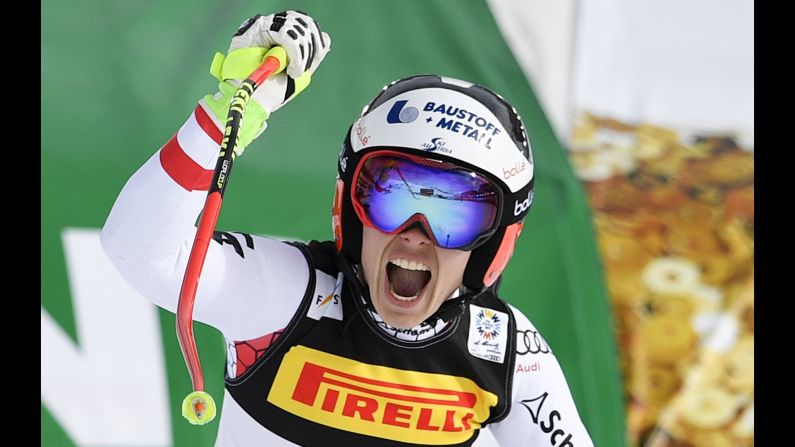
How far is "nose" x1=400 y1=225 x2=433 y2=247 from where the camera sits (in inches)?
75.8

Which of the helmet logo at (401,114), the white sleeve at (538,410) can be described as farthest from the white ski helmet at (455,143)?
the white sleeve at (538,410)

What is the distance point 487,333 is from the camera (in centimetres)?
212

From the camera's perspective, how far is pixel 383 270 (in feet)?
6.45

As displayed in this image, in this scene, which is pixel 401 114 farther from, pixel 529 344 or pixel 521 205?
pixel 529 344

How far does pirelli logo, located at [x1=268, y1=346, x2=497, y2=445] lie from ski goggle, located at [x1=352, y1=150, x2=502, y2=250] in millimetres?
308

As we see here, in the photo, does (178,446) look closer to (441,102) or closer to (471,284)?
(471,284)

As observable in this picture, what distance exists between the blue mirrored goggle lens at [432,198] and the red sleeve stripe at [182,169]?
35 centimetres

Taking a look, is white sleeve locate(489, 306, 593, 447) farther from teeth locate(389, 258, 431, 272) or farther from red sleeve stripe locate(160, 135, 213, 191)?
red sleeve stripe locate(160, 135, 213, 191)

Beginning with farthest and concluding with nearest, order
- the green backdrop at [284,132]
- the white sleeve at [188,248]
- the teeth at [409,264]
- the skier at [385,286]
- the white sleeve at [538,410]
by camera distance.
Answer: the green backdrop at [284,132] < the white sleeve at [538,410] < the teeth at [409,264] < the skier at [385,286] < the white sleeve at [188,248]

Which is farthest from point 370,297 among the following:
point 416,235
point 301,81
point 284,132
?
point 284,132

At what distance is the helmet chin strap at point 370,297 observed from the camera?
2043 millimetres

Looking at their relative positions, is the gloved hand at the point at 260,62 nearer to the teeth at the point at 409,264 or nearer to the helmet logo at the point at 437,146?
the helmet logo at the point at 437,146

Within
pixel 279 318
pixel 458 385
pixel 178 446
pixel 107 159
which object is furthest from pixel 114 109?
pixel 458 385

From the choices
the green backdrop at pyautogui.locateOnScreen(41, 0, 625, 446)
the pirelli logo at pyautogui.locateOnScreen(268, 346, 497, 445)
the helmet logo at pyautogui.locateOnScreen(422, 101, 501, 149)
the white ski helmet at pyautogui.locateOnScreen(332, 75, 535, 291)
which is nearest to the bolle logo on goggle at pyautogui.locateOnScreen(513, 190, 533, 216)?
the white ski helmet at pyautogui.locateOnScreen(332, 75, 535, 291)
